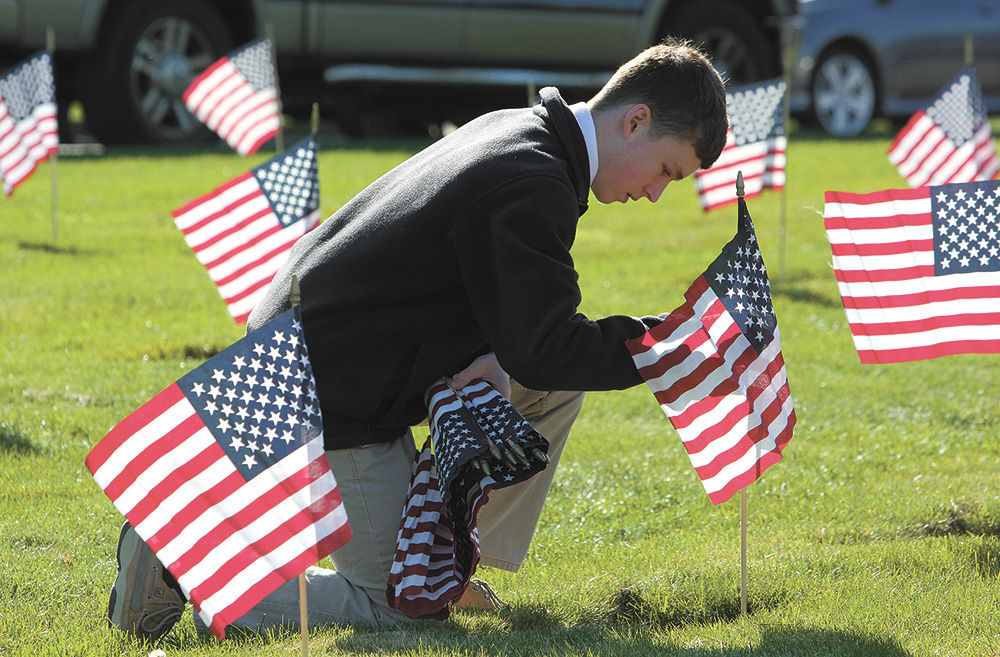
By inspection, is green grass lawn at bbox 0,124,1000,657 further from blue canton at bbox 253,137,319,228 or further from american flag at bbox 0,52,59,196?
blue canton at bbox 253,137,319,228

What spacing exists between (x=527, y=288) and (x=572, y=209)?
0.81ft

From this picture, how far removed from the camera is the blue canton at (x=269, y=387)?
2.82 m

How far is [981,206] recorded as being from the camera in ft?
13.6

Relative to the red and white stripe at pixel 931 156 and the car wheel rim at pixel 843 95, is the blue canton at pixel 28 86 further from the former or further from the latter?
the car wheel rim at pixel 843 95

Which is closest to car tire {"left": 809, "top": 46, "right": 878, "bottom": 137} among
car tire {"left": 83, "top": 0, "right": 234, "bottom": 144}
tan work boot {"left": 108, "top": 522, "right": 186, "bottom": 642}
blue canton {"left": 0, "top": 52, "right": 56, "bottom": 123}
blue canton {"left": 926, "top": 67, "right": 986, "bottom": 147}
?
blue canton {"left": 926, "top": 67, "right": 986, "bottom": 147}

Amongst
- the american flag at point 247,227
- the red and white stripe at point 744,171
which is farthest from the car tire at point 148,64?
the american flag at point 247,227

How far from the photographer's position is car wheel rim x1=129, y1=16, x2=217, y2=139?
10.7m

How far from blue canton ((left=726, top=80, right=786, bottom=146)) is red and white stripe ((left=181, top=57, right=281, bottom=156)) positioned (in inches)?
108

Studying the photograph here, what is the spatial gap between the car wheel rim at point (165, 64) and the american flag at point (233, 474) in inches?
331

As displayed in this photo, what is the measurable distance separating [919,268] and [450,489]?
5.70 feet

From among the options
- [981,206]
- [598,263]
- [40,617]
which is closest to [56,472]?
[40,617]

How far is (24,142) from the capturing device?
862cm

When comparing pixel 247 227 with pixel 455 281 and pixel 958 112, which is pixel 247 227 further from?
pixel 958 112

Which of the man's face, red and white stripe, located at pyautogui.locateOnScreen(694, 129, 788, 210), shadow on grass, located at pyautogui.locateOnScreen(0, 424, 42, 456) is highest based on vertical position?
the man's face
